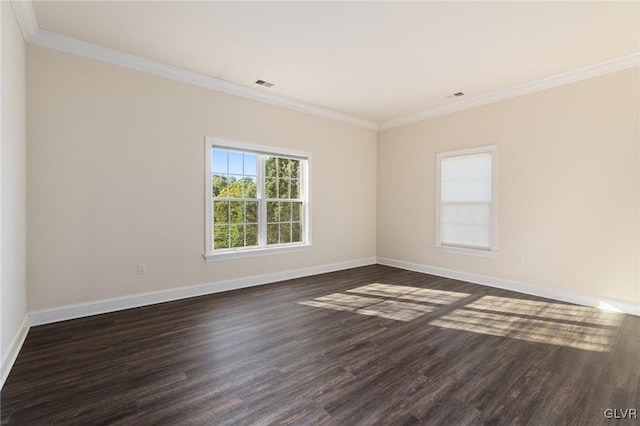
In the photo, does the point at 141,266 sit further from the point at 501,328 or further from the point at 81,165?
the point at 501,328

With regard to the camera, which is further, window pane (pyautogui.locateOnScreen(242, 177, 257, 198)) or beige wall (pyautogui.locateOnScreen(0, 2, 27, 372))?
window pane (pyautogui.locateOnScreen(242, 177, 257, 198))

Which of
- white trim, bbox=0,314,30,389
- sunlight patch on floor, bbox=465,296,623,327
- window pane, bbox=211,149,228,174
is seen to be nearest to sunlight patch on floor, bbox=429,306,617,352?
sunlight patch on floor, bbox=465,296,623,327

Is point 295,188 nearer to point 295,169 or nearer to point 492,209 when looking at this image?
point 295,169

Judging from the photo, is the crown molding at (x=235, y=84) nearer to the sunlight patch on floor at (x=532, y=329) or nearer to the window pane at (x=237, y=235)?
the window pane at (x=237, y=235)

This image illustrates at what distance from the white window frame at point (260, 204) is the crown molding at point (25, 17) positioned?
1.89m

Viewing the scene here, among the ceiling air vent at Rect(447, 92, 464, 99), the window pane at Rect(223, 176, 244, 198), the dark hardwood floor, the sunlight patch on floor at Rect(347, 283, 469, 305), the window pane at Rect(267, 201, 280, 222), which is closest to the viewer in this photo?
the dark hardwood floor

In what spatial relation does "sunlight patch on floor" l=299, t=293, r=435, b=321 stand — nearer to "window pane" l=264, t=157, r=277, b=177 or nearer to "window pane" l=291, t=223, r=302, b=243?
"window pane" l=291, t=223, r=302, b=243

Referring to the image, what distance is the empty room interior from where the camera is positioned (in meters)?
2.11

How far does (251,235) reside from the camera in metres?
4.70

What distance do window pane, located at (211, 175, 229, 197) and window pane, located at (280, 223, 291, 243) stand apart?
1152 millimetres

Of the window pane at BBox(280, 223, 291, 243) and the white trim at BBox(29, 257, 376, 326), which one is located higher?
the window pane at BBox(280, 223, 291, 243)

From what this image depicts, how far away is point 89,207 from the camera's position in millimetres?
3334

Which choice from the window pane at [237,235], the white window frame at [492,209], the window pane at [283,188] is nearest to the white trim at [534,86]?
the white window frame at [492,209]

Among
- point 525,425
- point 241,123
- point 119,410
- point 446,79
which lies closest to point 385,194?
point 446,79
